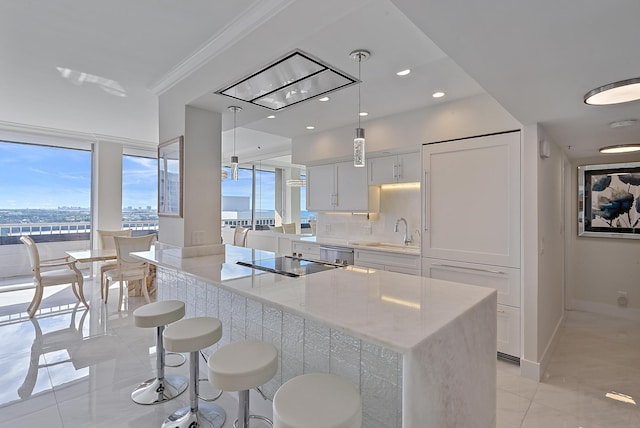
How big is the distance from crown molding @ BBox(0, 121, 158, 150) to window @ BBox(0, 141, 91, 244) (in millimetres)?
313

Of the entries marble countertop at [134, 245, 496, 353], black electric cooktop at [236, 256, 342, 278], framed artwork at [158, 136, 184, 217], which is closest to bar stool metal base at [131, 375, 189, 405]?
marble countertop at [134, 245, 496, 353]

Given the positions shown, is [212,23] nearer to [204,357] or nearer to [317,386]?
[317,386]

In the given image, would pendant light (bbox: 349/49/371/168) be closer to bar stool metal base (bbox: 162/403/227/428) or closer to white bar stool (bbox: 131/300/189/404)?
white bar stool (bbox: 131/300/189/404)

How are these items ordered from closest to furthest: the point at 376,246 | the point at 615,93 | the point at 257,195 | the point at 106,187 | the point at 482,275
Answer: the point at 615,93, the point at 482,275, the point at 376,246, the point at 106,187, the point at 257,195

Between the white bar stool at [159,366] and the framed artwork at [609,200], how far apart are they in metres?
4.95

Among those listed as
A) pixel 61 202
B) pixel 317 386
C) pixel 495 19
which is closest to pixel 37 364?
pixel 317 386

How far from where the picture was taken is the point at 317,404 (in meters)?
1.20

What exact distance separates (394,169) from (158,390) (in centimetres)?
319

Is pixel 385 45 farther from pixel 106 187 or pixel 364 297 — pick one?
pixel 106 187

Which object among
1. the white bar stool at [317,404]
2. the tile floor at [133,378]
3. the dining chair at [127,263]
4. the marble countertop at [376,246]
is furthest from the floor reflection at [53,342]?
the marble countertop at [376,246]

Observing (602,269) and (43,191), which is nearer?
(602,269)

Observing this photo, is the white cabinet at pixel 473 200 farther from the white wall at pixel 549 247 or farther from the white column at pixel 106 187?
the white column at pixel 106 187

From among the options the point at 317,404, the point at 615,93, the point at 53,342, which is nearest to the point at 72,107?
the point at 53,342

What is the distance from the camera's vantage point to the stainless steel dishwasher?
13.3ft
